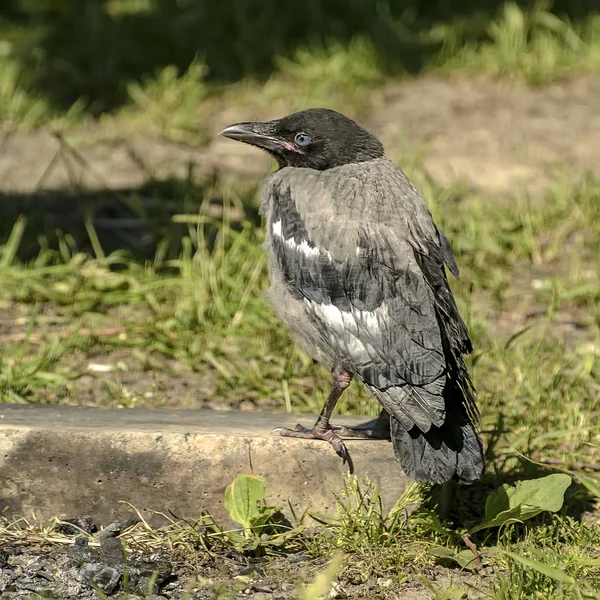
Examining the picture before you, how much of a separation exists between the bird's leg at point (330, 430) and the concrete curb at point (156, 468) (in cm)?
3

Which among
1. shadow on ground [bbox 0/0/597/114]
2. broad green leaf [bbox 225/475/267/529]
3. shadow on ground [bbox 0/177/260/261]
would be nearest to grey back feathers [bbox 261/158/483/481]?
broad green leaf [bbox 225/475/267/529]

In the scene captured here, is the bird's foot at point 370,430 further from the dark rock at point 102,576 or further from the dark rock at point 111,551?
the dark rock at point 102,576

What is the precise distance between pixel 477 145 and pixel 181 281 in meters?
3.44

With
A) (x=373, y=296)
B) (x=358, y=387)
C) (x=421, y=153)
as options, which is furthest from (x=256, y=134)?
(x=421, y=153)

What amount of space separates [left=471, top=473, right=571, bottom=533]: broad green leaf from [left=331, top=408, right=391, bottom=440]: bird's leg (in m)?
0.47

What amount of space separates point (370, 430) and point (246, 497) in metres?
0.61

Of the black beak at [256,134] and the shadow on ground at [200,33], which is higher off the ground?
the black beak at [256,134]

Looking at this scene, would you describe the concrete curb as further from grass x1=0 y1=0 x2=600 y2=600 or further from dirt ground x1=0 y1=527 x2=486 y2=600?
dirt ground x1=0 y1=527 x2=486 y2=600

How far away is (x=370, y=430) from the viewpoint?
14.2ft

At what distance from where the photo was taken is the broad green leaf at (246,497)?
13.0 feet

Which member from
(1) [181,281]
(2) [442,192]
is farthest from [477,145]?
(1) [181,281]

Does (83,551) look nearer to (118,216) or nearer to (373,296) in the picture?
(373,296)

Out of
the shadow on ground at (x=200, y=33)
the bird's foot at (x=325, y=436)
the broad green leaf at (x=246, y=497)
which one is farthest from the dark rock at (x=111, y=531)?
the shadow on ground at (x=200, y=33)

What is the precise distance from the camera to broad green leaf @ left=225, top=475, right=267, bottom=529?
156 inches
